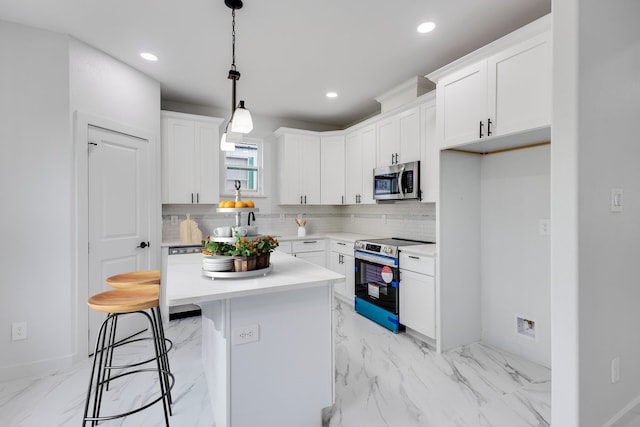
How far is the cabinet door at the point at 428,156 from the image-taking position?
3127 millimetres

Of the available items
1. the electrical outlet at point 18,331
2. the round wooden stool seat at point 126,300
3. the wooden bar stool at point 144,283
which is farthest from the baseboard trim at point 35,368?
the round wooden stool seat at point 126,300

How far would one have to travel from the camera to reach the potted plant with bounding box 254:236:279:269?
5.83 ft

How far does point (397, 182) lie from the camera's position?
3.52 m

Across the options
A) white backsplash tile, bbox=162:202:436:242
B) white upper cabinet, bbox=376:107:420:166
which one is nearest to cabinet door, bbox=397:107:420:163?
white upper cabinet, bbox=376:107:420:166

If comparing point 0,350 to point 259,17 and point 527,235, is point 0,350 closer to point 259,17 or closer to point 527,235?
point 259,17

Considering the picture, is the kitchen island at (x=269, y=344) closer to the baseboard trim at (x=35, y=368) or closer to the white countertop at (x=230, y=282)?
Answer: the white countertop at (x=230, y=282)

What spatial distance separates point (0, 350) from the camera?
238cm

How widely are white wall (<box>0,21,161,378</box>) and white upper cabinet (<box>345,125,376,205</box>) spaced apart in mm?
3106
